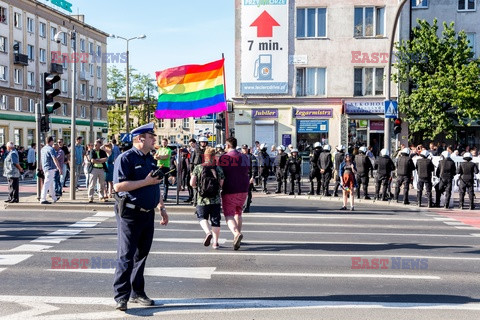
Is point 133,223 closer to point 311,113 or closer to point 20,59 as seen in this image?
point 311,113

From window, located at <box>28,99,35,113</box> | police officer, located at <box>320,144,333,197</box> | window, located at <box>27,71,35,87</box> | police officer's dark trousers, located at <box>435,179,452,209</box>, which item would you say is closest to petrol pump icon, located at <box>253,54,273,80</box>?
police officer, located at <box>320,144,333,197</box>

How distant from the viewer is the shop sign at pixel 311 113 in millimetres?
33156

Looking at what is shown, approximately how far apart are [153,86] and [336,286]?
199 feet

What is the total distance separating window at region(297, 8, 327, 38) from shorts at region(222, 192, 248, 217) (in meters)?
24.2

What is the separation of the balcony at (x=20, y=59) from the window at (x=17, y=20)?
2842mm

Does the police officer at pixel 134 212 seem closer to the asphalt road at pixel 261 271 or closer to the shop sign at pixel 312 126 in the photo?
the asphalt road at pixel 261 271

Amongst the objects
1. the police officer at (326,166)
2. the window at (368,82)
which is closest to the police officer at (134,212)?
the police officer at (326,166)

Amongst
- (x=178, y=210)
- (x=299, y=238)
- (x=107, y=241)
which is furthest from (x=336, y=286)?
(x=178, y=210)

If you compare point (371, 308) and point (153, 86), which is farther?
point (153, 86)

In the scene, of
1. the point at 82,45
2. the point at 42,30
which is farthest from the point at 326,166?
the point at 82,45

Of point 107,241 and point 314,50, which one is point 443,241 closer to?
point 107,241

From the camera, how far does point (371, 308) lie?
21.5 feet

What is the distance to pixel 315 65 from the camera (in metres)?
33.3

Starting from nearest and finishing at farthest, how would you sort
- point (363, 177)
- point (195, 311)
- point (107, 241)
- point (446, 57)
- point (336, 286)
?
point (195, 311) → point (336, 286) → point (107, 241) → point (363, 177) → point (446, 57)
